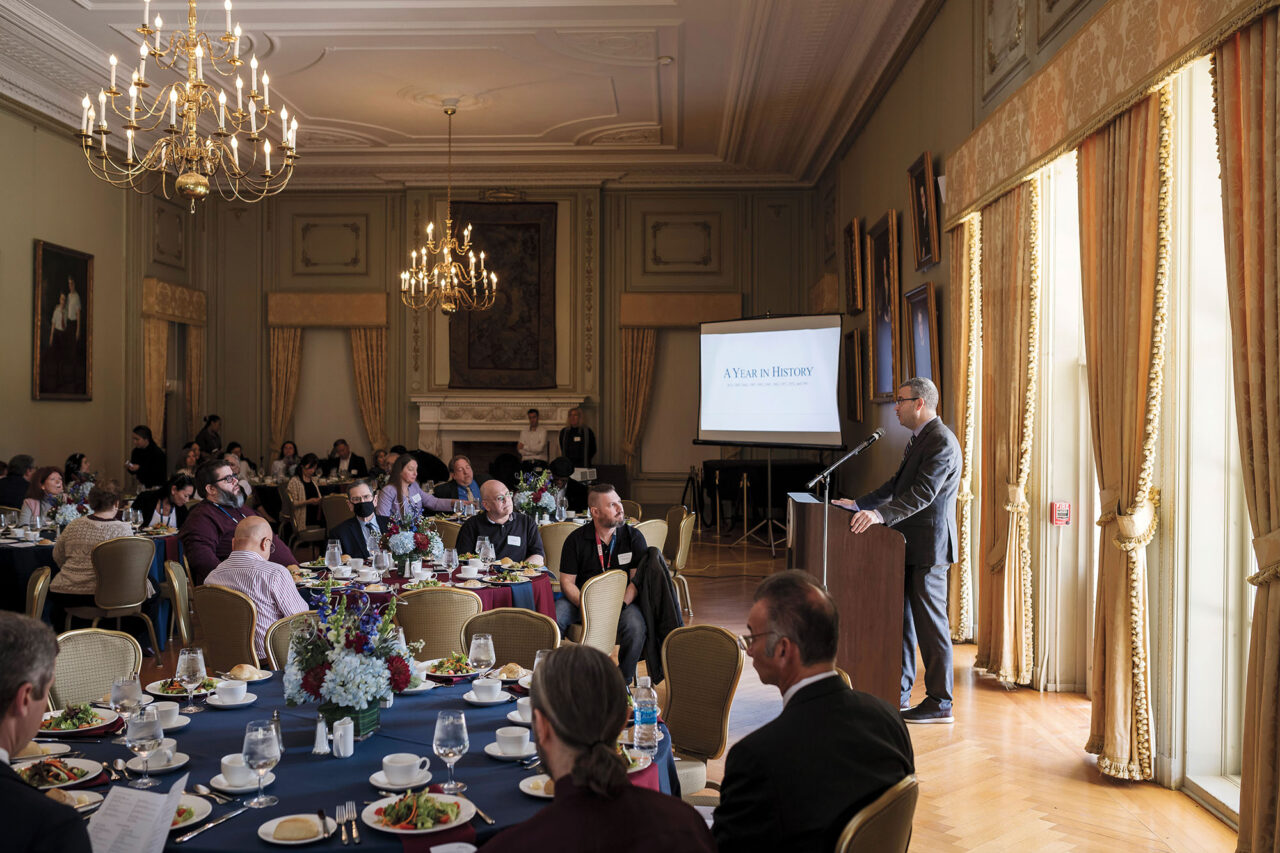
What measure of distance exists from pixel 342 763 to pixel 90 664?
60.5 inches

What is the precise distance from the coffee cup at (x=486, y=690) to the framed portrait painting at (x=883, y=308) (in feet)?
21.6

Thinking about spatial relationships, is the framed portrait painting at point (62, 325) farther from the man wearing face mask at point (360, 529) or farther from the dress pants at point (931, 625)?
the dress pants at point (931, 625)

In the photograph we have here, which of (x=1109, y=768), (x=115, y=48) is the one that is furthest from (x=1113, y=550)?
(x=115, y=48)

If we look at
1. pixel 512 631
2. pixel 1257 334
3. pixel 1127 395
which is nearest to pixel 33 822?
pixel 512 631

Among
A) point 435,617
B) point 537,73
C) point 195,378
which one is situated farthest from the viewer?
point 195,378

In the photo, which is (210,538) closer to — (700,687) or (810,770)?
(700,687)

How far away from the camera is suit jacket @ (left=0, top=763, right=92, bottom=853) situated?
1.79 metres

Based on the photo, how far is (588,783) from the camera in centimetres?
179

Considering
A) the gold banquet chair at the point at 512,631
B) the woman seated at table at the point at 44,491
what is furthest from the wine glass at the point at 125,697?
the woman seated at table at the point at 44,491

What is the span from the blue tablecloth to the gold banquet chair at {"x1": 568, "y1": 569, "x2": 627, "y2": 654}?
1.44 m

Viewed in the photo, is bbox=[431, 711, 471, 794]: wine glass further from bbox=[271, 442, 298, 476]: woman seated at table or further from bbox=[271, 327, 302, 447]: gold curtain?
bbox=[271, 327, 302, 447]: gold curtain

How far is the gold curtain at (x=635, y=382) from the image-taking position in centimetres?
1473

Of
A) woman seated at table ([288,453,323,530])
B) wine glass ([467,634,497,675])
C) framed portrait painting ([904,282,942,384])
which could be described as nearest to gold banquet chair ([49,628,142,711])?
wine glass ([467,634,497,675])

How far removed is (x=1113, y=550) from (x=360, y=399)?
1219cm
